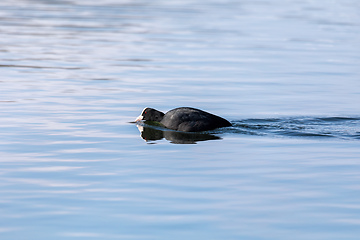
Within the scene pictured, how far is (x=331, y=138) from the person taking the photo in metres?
14.8

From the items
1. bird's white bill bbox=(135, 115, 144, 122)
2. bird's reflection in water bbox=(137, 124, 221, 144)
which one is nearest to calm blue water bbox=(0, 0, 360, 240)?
bird's reflection in water bbox=(137, 124, 221, 144)

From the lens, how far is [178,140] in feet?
48.4

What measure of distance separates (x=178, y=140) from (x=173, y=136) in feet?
1.69

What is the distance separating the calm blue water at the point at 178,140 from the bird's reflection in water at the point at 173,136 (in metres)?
0.04

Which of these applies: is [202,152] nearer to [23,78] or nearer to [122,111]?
[122,111]

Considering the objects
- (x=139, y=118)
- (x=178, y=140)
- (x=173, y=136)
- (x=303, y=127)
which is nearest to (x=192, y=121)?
(x=173, y=136)

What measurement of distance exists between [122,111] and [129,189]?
24.3 ft

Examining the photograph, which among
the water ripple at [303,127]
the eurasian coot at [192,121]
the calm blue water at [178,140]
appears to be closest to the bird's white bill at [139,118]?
the calm blue water at [178,140]

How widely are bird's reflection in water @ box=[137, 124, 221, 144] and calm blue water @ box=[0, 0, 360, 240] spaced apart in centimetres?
4

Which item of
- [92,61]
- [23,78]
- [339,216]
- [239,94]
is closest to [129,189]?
[339,216]

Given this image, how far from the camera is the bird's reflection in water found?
1474 cm

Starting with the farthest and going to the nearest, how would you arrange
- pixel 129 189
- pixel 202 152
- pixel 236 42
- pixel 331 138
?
pixel 236 42
pixel 331 138
pixel 202 152
pixel 129 189

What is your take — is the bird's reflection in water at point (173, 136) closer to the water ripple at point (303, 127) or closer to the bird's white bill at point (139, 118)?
the bird's white bill at point (139, 118)

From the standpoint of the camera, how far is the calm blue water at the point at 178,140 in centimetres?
937
